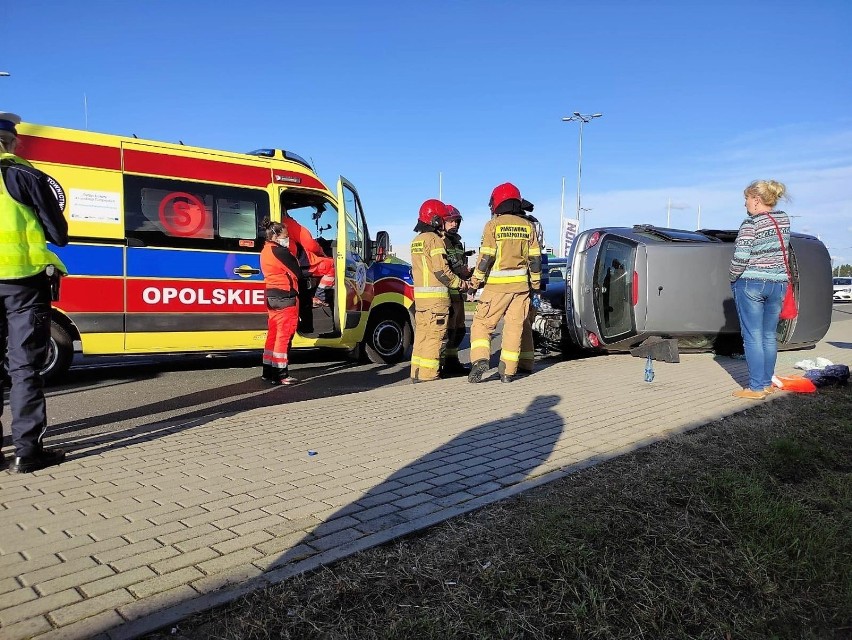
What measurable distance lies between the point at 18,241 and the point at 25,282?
24cm

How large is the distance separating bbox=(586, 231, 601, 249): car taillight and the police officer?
19.8 ft

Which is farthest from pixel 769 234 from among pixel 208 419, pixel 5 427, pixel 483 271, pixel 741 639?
pixel 5 427

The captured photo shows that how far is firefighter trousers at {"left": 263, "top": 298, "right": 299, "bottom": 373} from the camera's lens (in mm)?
7379

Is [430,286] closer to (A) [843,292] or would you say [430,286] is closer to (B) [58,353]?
(B) [58,353]

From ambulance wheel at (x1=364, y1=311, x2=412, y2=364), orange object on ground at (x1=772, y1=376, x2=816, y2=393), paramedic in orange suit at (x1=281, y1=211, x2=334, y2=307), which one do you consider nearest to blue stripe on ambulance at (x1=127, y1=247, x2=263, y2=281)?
paramedic in orange suit at (x1=281, y1=211, x2=334, y2=307)

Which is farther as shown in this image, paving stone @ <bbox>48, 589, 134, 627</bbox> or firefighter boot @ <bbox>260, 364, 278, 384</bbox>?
firefighter boot @ <bbox>260, 364, 278, 384</bbox>

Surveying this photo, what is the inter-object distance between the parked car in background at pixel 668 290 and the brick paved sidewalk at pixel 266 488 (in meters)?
1.56

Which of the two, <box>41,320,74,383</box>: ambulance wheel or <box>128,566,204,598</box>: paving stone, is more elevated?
<box>41,320,74,383</box>: ambulance wheel

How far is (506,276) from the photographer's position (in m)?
7.01

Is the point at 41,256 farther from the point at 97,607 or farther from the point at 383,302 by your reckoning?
the point at 383,302

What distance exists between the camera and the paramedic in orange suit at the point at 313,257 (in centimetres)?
884

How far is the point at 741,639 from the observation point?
2.20m

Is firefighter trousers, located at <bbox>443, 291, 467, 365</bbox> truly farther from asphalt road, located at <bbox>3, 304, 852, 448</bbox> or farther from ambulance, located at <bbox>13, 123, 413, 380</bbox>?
ambulance, located at <bbox>13, 123, 413, 380</bbox>

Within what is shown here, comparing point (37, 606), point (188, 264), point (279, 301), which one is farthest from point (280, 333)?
point (37, 606)
